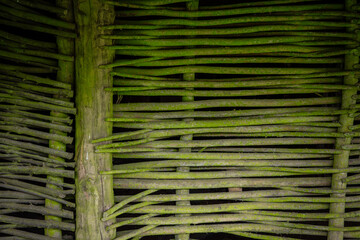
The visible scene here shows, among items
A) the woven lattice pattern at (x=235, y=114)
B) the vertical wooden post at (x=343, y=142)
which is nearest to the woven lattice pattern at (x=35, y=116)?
the woven lattice pattern at (x=235, y=114)

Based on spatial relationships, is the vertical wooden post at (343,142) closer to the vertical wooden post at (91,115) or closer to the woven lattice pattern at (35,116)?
the vertical wooden post at (91,115)

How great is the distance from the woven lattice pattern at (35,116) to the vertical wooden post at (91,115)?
59mm

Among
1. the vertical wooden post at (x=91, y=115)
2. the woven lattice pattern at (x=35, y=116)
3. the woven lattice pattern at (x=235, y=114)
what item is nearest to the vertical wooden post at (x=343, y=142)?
the woven lattice pattern at (x=235, y=114)

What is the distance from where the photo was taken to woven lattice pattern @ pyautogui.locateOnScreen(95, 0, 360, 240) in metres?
1.58

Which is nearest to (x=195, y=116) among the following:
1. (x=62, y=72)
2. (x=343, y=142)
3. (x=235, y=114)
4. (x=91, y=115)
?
(x=235, y=114)

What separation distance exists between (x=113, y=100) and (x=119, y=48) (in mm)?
325

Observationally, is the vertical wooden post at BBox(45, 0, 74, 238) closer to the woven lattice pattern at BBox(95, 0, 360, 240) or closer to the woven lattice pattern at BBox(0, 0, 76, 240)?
the woven lattice pattern at BBox(0, 0, 76, 240)

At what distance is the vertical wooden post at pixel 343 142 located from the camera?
5.28ft

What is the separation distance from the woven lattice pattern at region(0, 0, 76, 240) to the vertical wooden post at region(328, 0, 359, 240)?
4.91 feet

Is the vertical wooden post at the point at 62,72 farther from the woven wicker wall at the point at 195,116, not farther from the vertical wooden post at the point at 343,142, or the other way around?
the vertical wooden post at the point at 343,142

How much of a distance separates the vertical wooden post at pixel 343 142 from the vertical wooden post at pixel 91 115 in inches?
50.5

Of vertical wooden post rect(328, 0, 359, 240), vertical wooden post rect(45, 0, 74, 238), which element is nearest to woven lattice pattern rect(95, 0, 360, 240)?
vertical wooden post rect(328, 0, 359, 240)

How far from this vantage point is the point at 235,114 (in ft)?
5.37

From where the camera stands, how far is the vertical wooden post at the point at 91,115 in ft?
4.96
